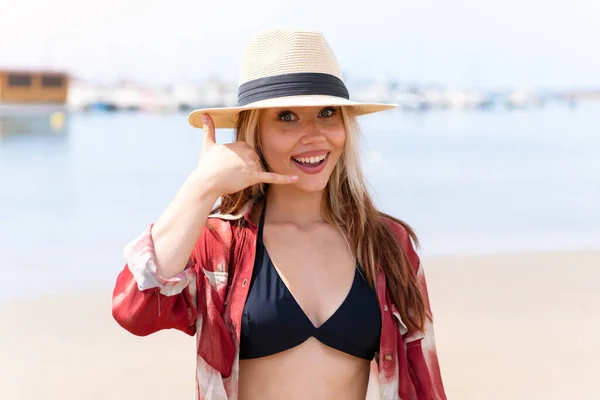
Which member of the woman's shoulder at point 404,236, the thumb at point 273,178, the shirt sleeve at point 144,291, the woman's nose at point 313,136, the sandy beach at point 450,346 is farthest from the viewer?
the sandy beach at point 450,346

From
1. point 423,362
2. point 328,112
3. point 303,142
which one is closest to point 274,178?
point 303,142

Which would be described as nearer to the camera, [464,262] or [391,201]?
[464,262]

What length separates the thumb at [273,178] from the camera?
202cm

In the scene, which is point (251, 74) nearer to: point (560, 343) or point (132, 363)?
point (132, 363)

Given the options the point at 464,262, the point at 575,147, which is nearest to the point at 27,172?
the point at 464,262

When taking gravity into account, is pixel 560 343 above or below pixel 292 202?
below

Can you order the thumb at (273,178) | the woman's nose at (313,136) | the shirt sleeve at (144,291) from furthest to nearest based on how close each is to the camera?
1. the woman's nose at (313,136)
2. the thumb at (273,178)
3. the shirt sleeve at (144,291)

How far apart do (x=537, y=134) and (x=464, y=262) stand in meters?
28.3

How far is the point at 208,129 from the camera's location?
212cm

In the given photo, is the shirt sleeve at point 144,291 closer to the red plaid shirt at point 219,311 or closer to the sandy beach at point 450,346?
the red plaid shirt at point 219,311

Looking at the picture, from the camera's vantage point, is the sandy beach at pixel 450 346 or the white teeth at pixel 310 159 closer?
the white teeth at pixel 310 159

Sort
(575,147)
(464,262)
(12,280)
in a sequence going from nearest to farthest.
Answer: (12,280) < (464,262) < (575,147)

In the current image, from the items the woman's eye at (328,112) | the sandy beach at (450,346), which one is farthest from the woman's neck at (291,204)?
the sandy beach at (450,346)

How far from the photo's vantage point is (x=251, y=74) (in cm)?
216
